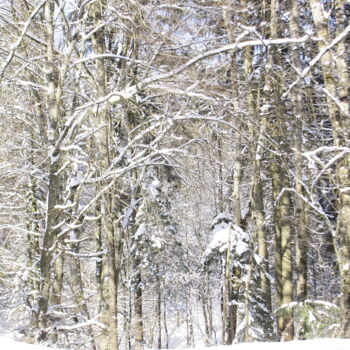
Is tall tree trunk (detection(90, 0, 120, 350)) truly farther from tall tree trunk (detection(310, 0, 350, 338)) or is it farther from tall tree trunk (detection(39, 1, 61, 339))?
tall tree trunk (detection(310, 0, 350, 338))

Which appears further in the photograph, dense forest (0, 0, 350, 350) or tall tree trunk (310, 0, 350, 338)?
dense forest (0, 0, 350, 350)

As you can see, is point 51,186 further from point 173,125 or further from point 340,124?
point 340,124

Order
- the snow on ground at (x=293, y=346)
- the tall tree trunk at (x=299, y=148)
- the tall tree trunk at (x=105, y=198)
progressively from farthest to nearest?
the tall tree trunk at (x=105, y=198) < the tall tree trunk at (x=299, y=148) < the snow on ground at (x=293, y=346)

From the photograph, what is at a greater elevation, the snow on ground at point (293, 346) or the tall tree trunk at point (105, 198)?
the tall tree trunk at point (105, 198)

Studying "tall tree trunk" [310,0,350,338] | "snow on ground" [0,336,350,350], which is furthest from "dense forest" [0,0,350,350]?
"snow on ground" [0,336,350,350]

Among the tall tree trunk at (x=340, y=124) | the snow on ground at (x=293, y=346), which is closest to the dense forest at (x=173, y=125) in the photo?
the tall tree trunk at (x=340, y=124)

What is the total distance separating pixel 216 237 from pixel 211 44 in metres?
3.34

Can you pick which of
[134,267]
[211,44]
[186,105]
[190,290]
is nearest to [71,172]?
[186,105]

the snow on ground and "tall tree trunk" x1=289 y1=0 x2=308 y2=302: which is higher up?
"tall tree trunk" x1=289 y1=0 x2=308 y2=302

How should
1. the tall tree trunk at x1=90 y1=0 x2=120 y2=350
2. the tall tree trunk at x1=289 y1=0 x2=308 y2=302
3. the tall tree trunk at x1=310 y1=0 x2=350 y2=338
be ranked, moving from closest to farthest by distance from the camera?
the tall tree trunk at x1=310 y1=0 x2=350 y2=338
the tall tree trunk at x1=289 y1=0 x2=308 y2=302
the tall tree trunk at x1=90 y1=0 x2=120 y2=350

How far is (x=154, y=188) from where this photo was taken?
10.2 meters

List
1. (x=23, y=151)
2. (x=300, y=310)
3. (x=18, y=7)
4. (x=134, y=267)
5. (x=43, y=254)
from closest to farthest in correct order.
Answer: (x=300, y=310) → (x=43, y=254) → (x=18, y=7) → (x=23, y=151) → (x=134, y=267)

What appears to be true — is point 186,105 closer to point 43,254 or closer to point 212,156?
point 212,156

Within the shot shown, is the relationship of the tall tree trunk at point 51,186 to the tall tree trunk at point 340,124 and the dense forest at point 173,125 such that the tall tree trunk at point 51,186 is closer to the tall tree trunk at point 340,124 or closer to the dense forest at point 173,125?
the dense forest at point 173,125
